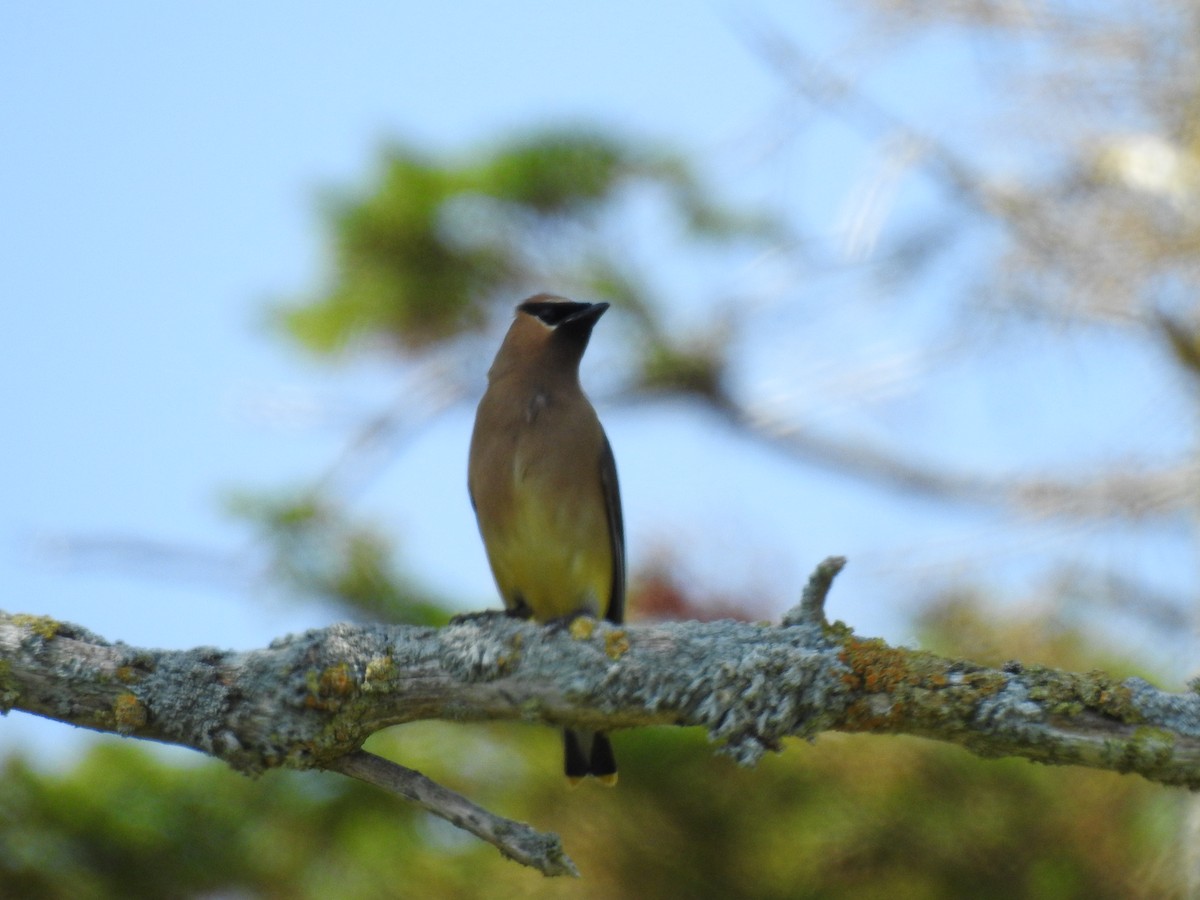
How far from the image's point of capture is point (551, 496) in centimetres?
592

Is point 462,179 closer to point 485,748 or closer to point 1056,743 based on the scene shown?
point 485,748

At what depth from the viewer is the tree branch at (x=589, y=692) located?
3.90 metres

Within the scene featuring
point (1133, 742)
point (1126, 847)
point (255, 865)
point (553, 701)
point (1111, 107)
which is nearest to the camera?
point (1133, 742)

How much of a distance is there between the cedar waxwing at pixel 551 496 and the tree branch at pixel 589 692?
1.76m

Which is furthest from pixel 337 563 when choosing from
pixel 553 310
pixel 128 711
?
pixel 128 711

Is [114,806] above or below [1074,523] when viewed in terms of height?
below

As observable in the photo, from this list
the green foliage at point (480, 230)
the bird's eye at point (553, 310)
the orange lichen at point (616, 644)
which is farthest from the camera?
the green foliage at point (480, 230)

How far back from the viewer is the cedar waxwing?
5.91m

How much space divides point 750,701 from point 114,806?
13.2 ft

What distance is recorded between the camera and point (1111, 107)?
8.56 metres

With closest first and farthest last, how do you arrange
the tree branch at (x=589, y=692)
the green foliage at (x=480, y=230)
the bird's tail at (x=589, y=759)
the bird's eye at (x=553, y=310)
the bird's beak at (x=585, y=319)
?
1. the tree branch at (x=589, y=692)
2. the bird's tail at (x=589, y=759)
3. the bird's beak at (x=585, y=319)
4. the bird's eye at (x=553, y=310)
5. the green foliage at (x=480, y=230)

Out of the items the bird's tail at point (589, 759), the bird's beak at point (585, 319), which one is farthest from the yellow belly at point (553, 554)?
the bird's beak at point (585, 319)

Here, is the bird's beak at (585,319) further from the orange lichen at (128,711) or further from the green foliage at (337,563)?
the orange lichen at (128,711)

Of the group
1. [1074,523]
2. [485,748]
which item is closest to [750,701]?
[485,748]
